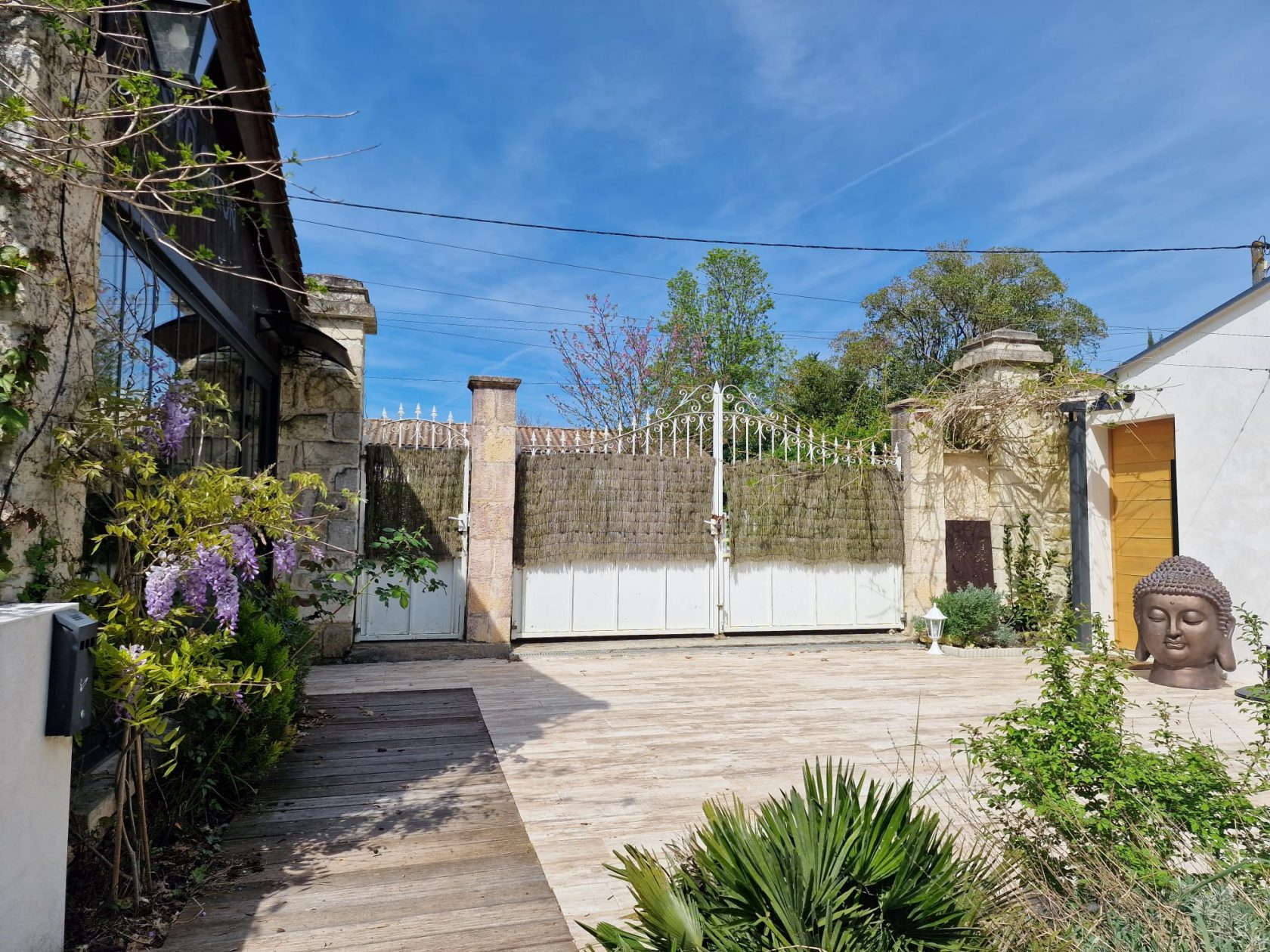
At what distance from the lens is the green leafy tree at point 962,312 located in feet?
68.6

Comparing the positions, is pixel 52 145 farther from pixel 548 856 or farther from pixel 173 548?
pixel 548 856

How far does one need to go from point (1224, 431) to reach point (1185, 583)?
1576 millimetres

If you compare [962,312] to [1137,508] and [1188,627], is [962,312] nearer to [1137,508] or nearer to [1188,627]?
[1137,508]

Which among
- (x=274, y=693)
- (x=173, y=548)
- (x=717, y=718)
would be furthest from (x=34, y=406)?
(x=717, y=718)

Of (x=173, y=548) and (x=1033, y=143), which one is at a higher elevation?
Result: (x=1033, y=143)

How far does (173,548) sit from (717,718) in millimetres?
3456

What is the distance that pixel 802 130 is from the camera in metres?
11.3

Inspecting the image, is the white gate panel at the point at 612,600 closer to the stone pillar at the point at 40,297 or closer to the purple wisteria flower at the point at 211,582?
the purple wisteria flower at the point at 211,582

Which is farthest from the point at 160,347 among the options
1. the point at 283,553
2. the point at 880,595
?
the point at 880,595

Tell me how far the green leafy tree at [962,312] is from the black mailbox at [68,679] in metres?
20.7

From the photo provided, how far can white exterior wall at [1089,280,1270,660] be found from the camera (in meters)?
6.11

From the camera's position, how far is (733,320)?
20250 mm

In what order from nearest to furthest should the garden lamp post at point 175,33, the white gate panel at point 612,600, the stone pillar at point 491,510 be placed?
1. the garden lamp post at point 175,33
2. the stone pillar at point 491,510
3. the white gate panel at point 612,600

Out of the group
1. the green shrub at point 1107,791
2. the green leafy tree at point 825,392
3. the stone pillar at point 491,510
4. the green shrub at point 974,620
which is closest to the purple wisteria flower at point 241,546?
the green shrub at point 1107,791
